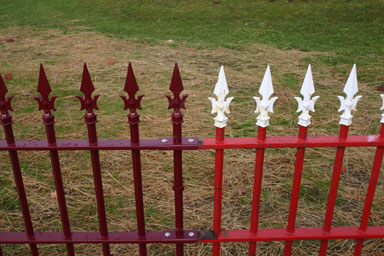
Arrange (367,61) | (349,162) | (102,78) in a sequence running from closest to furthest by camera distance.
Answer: (349,162)
(102,78)
(367,61)

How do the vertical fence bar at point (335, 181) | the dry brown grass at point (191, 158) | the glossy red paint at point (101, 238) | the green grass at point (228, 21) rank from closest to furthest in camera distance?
the vertical fence bar at point (335, 181) < the glossy red paint at point (101, 238) < the dry brown grass at point (191, 158) < the green grass at point (228, 21)

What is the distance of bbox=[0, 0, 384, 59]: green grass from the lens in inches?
321

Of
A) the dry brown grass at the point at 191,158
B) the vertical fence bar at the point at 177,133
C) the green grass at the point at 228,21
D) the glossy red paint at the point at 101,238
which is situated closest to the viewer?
the vertical fence bar at the point at 177,133

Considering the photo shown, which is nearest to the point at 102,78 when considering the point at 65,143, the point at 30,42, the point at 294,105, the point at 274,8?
the point at 294,105

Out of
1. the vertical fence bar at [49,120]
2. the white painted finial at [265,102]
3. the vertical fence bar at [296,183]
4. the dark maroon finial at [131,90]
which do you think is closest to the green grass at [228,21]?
the vertical fence bar at [296,183]

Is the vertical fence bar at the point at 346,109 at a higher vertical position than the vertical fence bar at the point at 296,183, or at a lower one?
higher

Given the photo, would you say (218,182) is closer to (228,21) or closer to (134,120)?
(134,120)

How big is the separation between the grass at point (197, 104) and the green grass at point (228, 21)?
0.17ft

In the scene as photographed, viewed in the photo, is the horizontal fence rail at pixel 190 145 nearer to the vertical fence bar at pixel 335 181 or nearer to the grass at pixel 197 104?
the vertical fence bar at pixel 335 181

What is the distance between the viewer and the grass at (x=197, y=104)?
278cm

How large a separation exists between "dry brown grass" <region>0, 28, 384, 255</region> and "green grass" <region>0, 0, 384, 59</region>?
5.20ft

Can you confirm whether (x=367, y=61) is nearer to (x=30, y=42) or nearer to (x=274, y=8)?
(x=274, y=8)

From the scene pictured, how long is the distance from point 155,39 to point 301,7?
18.9ft

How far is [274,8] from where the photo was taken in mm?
11984
